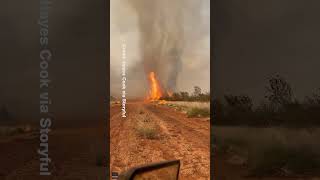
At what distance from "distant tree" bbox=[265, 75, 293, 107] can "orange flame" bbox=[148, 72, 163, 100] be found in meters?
1.42

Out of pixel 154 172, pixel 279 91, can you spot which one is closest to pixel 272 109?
pixel 279 91

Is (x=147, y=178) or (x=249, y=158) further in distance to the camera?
(x=249, y=158)

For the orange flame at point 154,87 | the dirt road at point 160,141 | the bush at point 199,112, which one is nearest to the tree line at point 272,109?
the bush at point 199,112

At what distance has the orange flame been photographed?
4672 mm

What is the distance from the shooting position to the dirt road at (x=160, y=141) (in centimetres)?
449

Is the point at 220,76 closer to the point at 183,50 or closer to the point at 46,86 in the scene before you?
the point at 183,50

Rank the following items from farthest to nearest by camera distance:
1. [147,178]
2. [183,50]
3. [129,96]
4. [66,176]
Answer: [183,50]
[129,96]
[66,176]
[147,178]

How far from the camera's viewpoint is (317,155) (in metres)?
4.16

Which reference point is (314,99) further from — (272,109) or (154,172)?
(154,172)

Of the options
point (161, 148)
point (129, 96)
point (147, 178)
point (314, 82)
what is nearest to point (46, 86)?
point (129, 96)

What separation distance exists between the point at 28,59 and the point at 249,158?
3.00 meters

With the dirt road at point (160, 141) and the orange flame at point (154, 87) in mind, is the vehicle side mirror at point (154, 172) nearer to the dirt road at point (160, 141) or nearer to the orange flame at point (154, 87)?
the dirt road at point (160, 141)

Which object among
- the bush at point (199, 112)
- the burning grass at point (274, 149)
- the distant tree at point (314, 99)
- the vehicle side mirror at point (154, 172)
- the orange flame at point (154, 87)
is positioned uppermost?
the orange flame at point (154, 87)

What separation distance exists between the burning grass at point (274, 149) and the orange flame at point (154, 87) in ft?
3.06
